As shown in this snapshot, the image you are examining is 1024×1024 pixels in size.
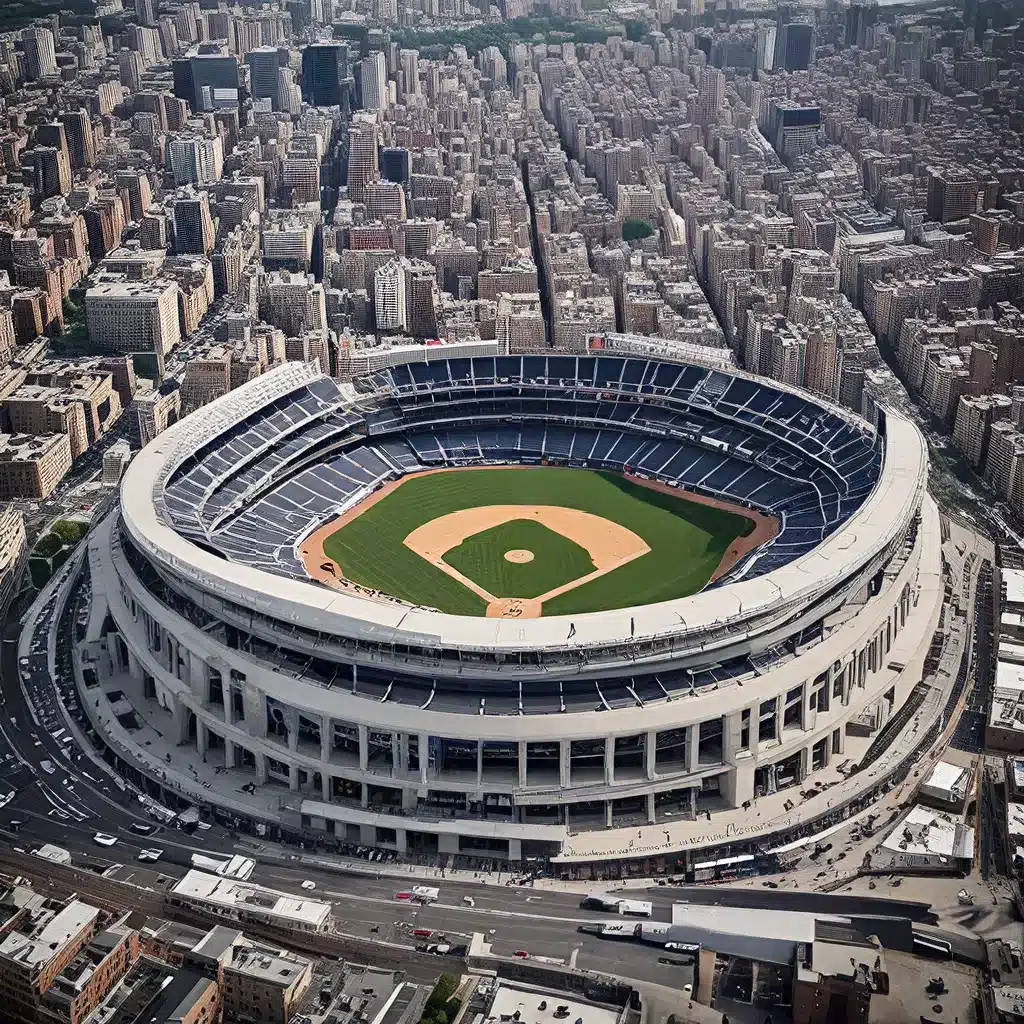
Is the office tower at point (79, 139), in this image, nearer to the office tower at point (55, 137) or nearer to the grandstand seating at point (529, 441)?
the office tower at point (55, 137)

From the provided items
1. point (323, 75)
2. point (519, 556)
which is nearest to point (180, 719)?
point (519, 556)

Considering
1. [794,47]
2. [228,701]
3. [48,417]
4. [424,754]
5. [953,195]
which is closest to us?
[424,754]

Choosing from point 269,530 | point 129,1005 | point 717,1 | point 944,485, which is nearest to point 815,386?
point 944,485

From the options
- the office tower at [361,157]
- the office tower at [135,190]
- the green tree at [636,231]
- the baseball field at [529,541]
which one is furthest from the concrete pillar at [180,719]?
the office tower at [361,157]

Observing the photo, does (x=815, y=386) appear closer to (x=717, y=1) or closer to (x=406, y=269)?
(x=406, y=269)

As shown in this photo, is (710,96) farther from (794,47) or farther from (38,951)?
(38,951)

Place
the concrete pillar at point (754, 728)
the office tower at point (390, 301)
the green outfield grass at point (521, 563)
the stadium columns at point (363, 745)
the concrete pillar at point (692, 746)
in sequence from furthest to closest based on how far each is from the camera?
1. the office tower at point (390, 301)
2. the green outfield grass at point (521, 563)
3. the concrete pillar at point (754, 728)
4. the concrete pillar at point (692, 746)
5. the stadium columns at point (363, 745)

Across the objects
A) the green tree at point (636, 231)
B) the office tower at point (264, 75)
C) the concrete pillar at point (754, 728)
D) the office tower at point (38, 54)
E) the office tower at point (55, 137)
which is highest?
the office tower at point (38, 54)

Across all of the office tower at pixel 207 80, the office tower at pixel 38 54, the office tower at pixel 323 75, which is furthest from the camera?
the office tower at pixel 323 75
